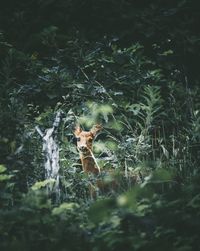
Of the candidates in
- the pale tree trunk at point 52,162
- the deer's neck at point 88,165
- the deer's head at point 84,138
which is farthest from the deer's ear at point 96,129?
the pale tree trunk at point 52,162

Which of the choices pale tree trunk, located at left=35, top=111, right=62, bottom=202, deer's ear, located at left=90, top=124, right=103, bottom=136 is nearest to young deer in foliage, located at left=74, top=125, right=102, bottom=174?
deer's ear, located at left=90, top=124, right=103, bottom=136

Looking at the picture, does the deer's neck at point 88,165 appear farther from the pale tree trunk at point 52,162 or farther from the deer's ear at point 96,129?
the pale tree trunk at point 52,162

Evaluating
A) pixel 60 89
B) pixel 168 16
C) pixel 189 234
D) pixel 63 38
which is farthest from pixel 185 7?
pixel 189 234

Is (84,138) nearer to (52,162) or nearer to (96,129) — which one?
(96,129)

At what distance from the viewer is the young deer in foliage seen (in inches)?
181

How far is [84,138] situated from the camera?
4.68m

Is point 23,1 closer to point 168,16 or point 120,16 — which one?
point 120,16

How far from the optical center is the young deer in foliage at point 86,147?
459 centimetres

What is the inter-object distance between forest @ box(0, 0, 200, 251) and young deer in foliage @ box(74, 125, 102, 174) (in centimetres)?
1

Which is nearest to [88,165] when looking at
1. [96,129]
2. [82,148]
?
[82,148]

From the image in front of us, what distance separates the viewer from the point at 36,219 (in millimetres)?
2342

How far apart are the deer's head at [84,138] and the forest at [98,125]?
0.01m

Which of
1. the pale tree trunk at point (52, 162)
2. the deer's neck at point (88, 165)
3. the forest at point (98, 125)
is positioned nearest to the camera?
the forest at point (98, 125)

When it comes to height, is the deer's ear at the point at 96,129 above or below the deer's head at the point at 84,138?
above
